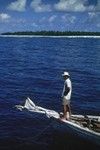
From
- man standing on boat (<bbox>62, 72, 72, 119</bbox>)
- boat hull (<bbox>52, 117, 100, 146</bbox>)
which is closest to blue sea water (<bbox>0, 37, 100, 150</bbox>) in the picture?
boat hull (<bbox>52, 117, 100, 146</bbox>)

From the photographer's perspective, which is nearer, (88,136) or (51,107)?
(88,136)

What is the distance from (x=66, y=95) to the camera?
804 inches

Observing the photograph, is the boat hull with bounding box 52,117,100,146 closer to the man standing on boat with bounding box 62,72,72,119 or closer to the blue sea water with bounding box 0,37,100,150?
the man standing on boat with bounding box 62,72,72,119

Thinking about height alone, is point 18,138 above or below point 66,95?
below

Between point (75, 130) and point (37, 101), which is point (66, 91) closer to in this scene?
point (75, 130)

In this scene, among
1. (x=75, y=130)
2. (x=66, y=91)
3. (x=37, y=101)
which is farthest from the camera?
(x=37, y=101)

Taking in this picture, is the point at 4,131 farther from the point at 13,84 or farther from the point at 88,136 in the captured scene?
the point at 13,84

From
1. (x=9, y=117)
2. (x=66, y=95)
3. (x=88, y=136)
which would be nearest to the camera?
(x=88, y=136)

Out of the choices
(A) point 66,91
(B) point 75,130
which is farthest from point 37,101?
(B) point 75,130

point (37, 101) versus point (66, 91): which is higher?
point (66, 91)

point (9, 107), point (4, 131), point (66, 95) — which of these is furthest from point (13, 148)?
point (9, 107)

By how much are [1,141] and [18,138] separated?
110cm

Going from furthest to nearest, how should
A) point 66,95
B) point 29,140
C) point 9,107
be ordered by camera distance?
point 9,107
point 29,140
point 66,95

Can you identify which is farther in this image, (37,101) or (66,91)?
(37,101)
